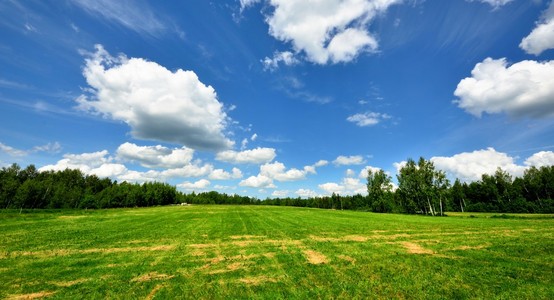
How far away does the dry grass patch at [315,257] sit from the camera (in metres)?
16.3

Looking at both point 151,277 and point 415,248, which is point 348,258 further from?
point 151,277

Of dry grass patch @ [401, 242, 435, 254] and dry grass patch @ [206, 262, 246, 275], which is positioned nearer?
dry grass patch @ [206, 262, 246, 275]

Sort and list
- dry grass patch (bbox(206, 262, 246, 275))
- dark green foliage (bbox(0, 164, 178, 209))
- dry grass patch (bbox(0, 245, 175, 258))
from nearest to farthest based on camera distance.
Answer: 1. dry grass patch (bbox(206, 262, 246, 275))
2. dry grass patch (bbox(0, 245, 175, 258))
3. dark green foliage (bbox(0, 164, 178, 209))

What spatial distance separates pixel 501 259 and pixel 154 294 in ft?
68.4

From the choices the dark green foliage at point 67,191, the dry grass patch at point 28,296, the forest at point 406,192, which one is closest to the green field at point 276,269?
the dry grass patch at point 28,296

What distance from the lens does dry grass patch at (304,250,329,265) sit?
640 inches

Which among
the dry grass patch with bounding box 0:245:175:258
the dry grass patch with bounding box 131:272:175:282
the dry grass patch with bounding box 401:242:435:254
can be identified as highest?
the dry grass patch with bounding box 401:242:435:254

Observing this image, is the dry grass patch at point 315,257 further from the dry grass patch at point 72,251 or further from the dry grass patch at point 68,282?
the dry grass patch at point 68,282

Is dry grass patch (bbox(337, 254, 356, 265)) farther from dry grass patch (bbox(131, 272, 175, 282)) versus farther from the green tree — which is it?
the green tree

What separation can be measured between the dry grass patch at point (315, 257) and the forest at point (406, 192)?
78.7 meters

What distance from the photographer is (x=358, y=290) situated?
1132 cm

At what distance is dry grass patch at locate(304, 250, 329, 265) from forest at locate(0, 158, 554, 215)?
258 feet

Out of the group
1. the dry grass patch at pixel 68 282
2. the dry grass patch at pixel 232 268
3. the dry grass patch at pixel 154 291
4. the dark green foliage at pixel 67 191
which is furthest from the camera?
the dark green foliage at pixel 67 191

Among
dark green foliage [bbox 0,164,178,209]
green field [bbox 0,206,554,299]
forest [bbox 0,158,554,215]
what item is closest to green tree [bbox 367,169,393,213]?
forest [bbox 0,158,554,215]
